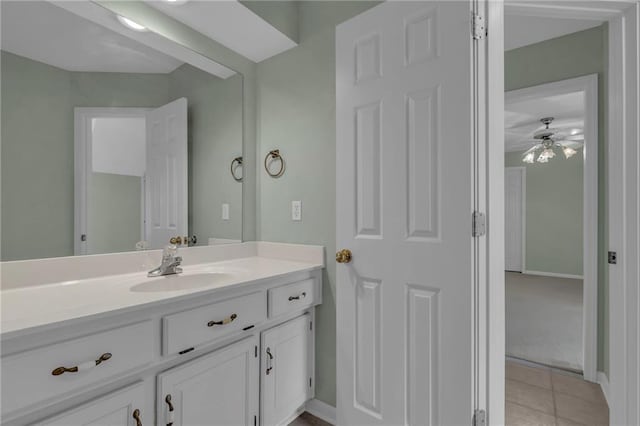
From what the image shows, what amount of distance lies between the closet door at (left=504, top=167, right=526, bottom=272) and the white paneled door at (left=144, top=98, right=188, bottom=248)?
6.83m

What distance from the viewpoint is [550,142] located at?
415 centimetres

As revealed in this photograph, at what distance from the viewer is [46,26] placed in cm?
126

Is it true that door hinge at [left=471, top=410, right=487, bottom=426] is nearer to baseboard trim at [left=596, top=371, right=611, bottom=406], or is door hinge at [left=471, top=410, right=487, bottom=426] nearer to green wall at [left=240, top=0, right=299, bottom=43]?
baseboard trim at [left=596, top=371, right=611, bottom=406]

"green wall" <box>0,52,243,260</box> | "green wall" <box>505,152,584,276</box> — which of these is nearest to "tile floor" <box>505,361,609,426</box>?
"green wall" <box>0,52,243,260</box>

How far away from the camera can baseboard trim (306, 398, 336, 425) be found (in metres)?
1.75

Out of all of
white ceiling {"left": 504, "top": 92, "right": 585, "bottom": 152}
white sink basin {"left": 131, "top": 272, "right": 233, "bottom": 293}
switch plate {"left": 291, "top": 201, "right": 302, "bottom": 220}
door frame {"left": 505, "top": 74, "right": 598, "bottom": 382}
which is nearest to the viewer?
white sink basin {"left": 131, "top": 272, "right": 233, "bottom": 293}

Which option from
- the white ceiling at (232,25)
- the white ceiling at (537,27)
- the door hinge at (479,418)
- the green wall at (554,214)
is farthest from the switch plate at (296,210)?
the green wall at (554,214)

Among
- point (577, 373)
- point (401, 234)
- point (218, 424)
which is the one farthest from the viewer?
point (577, 373)

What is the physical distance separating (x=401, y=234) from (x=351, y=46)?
1009 millimetres

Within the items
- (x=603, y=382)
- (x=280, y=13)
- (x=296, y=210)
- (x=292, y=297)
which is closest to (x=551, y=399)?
(x=603, y=382)

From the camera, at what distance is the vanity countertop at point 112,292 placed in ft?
2.79

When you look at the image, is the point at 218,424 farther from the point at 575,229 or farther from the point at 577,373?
the point at 575,229

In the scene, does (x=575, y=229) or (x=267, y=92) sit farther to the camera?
(x=575, y=229)
